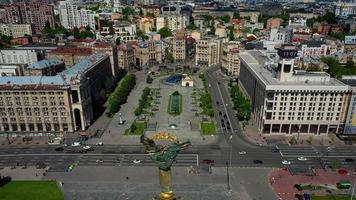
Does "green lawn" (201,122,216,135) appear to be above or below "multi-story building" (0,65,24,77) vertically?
below

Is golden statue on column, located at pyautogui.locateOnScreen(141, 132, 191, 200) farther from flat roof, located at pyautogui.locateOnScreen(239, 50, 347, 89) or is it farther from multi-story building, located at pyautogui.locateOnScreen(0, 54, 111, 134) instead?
multi-story building, located at pyautogui.locateOnScreen(0, 54, 111, 134)

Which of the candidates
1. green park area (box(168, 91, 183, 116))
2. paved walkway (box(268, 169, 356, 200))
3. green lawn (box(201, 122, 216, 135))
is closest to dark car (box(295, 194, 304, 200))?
paved walkway (box(268, 169, 356, 200))

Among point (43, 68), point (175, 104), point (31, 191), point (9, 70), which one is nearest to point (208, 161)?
point (31, 191)

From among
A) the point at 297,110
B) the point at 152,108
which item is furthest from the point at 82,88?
the point at 297,110

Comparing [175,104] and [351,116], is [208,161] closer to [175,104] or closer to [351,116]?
[175,104]

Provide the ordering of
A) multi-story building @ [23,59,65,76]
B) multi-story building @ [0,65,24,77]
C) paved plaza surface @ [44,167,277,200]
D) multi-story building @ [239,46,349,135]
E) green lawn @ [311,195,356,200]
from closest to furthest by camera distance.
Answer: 1. green lawn @ [311,195,356,200]
2. paved plaza surface @ [44,167,277,200]
3. multi-story building @ [239,46,349,135]
4. multi-story building @ [0,65,24,77]
5. multi-story building @ [23,59,65,76]

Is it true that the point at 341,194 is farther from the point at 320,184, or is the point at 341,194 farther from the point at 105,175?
the point at 105,175

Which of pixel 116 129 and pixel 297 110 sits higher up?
pixel 297 110
